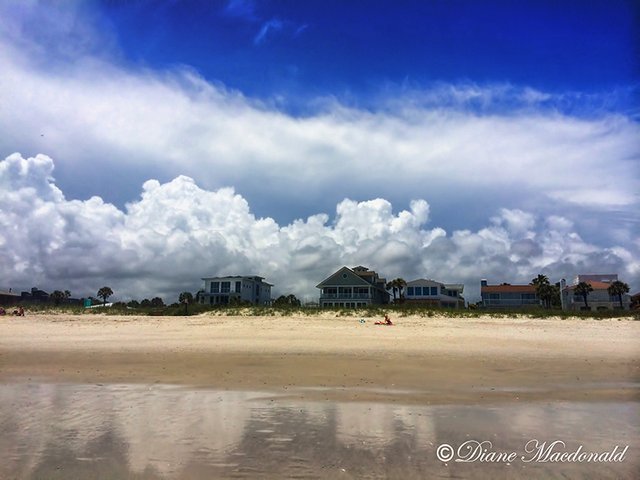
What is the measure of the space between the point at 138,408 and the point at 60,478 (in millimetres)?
4591

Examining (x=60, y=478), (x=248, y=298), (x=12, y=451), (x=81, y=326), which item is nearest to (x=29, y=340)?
(x=81, y=326)

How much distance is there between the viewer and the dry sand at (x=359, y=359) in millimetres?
14305

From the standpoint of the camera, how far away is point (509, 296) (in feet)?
320

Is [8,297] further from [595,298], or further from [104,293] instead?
[595,298]

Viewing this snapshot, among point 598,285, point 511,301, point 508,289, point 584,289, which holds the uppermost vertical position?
point 598,285

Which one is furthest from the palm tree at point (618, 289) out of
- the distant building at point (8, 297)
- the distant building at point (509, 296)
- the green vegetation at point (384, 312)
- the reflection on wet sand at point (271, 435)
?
the distant building at point (8, 297)

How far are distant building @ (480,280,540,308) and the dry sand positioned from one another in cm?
6430

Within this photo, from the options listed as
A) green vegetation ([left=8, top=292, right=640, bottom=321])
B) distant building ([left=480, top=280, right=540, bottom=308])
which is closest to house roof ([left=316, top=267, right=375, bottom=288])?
green vegetation ([left=8, top=292, right=640, bottom=321])

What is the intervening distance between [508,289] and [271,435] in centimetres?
9761

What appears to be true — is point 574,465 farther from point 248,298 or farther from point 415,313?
point 248,298

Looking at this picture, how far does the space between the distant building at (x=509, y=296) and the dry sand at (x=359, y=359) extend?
64.3 metres

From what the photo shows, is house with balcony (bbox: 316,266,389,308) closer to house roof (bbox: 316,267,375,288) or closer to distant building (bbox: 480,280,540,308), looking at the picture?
house roof (bbox: 316,267,375,288)

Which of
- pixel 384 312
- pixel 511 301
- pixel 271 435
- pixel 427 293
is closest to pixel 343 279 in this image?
pixel 427 293

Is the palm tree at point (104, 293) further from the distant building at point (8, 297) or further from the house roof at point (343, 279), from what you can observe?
the house roof at point (343, 279)
